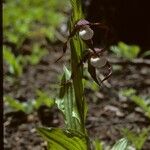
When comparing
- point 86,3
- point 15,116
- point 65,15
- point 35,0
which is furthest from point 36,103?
point 35,0

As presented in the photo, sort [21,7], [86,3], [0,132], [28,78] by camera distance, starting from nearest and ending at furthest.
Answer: [0,132] → [28,78] → [86,3] → [21,7]

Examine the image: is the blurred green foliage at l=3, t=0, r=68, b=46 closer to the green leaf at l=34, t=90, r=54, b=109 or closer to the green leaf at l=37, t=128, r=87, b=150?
the green leaf at l=34, t=90, r=54, b=109

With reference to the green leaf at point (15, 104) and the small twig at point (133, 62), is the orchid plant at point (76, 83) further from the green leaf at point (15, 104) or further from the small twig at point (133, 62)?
the small twig at point (133, 62)

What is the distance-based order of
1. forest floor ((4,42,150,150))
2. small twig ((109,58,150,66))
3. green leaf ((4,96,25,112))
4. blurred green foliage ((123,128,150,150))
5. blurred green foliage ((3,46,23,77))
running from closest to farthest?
blurred green foliage ((123,128,150,150))
forest floor ((4,42,150,150))
green leaf ((4,96,25,112))
blurred green foliage ((3,46,23,77))
small twig ((109,58,150,66))

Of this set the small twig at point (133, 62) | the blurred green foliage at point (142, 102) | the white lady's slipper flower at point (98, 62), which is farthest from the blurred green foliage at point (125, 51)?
the white lady's slipper flower at point (98, 62)

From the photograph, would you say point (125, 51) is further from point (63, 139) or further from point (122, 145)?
point (63, 139)

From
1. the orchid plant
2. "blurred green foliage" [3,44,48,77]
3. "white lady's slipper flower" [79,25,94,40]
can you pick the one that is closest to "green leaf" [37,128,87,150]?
the orchid plant

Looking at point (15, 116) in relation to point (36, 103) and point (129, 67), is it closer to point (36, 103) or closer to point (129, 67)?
point (36, 103)

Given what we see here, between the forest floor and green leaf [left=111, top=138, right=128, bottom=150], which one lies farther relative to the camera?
the forest floor
